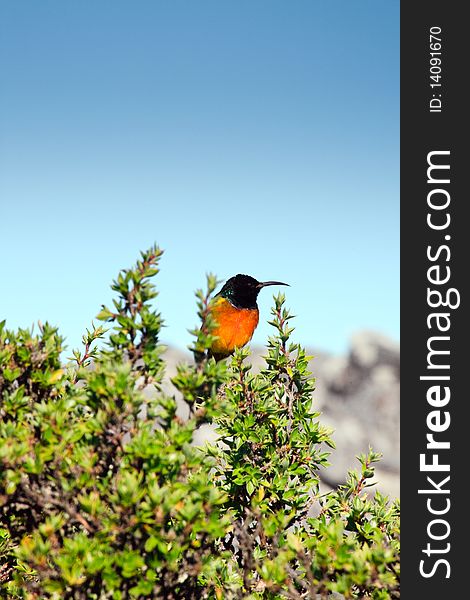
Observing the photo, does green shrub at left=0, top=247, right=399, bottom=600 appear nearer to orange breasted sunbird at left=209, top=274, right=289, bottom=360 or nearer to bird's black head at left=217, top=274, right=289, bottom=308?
orange breasted sunbird at left=209, top=274, right=289, bottom=360

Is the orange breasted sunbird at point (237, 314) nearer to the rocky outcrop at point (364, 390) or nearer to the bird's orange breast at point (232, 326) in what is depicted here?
the bird's orange breast at point (232, 326)

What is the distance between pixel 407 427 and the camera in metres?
3.74

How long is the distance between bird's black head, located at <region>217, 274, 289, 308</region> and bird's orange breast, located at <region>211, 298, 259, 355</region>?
18cm

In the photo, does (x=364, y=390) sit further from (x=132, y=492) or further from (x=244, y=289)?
(x=132, y=492)

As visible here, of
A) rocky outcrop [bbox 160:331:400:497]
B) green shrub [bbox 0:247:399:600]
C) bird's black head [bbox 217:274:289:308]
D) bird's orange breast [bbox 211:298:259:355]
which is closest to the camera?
green shrub [bbox 0:247:399:600]

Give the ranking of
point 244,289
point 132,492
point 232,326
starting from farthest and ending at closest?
point 244,289
point 232,326
point 132,492

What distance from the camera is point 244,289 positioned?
773cm

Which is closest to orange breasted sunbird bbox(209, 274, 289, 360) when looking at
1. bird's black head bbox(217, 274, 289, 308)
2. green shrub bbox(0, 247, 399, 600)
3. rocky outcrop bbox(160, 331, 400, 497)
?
bird's black head bbox(217, 274, 289, 308)

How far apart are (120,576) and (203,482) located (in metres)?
0.55

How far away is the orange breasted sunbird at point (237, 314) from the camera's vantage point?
7.16 m

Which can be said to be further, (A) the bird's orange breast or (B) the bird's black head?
(B) the bird's black head

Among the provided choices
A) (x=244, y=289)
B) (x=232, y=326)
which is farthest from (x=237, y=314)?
(x=244, y=289)

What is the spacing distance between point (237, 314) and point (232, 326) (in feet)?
0.54

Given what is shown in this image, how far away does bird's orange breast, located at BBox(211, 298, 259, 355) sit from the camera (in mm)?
7145
